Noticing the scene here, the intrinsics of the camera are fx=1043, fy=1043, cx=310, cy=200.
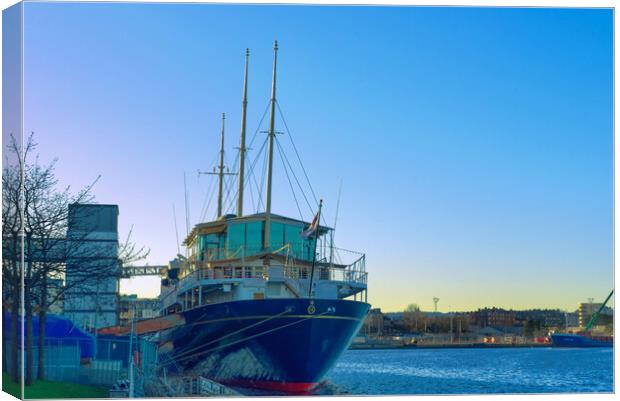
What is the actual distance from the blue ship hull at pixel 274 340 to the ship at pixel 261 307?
32mm

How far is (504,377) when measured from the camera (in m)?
58.9

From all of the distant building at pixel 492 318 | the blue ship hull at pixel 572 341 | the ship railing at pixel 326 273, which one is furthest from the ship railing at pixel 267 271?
the distant building at pixel 492 318

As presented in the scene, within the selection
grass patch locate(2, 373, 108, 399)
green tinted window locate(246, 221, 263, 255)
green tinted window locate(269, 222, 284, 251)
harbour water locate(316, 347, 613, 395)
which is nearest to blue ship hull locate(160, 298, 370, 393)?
harbour water locate(316, 347, 613, 395)

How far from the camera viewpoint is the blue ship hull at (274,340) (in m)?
32.9

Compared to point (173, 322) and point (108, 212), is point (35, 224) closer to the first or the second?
point (173, 322)

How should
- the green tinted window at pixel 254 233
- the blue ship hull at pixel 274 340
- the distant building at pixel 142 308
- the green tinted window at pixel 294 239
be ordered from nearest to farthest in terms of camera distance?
the blue ship hull at pixel 274 340 → the green tinted window at pixel 254 233 → the green tinted window at pixel 294 239 → the distant building at pixel 142 308

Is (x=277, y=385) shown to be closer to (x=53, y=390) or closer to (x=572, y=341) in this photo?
(x=53, y=390)

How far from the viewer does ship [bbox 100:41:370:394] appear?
33.0 metres

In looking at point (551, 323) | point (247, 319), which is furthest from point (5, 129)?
point (551, 323)

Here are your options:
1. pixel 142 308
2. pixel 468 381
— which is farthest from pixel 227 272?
pixel 468 381

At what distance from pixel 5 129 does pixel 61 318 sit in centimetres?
1502

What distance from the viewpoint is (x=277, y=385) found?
109ft

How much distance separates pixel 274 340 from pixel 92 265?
658 cm

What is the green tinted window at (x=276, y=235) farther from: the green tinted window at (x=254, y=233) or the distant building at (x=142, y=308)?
the distant building at (x=142, y=308)
